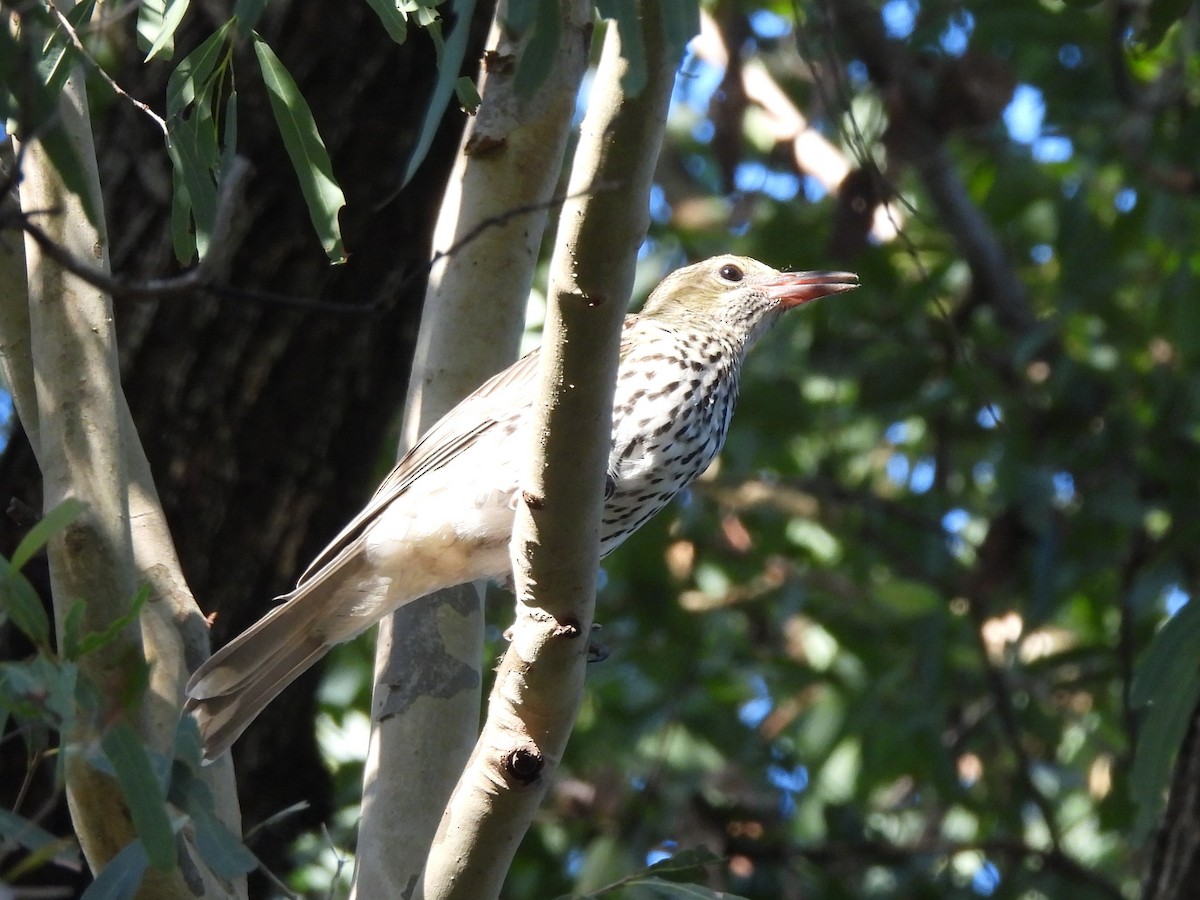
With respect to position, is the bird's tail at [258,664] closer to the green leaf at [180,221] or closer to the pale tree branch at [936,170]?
the green leaf at [180,221]

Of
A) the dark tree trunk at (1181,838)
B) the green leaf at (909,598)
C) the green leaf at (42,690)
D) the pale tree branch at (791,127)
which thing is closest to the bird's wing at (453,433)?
the green leaf at (42,690)

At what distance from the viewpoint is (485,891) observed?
2.45 metres

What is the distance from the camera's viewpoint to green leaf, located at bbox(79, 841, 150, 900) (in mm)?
2215

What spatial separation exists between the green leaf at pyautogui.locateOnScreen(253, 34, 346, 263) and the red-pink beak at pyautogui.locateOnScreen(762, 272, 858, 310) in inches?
72.8

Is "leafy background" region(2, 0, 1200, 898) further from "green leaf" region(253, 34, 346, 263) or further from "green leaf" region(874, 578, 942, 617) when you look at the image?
"green leaf" region(253, 34, 346, 263)

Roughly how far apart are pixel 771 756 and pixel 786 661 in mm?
322

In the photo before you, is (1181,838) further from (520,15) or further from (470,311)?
(520,15)

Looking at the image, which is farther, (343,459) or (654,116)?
(343,459)

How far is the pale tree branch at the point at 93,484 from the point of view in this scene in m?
2.46

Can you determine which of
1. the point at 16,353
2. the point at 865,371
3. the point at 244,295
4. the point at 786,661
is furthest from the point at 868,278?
the point at 244,295

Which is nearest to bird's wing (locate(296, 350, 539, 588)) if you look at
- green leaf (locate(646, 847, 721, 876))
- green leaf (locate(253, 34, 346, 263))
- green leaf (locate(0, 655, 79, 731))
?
green leaf (locate(253, 34, 346, 263))

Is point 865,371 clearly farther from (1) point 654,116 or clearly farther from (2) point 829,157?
(1) point 654,116

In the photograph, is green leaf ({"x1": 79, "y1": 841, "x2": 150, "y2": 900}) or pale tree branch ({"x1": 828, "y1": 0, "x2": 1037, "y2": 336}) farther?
pale tree branch ({"x1": 828, "y1": 0, "x2": 1037, "y2": 336})

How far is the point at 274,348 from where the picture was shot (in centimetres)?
391
